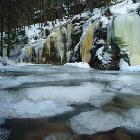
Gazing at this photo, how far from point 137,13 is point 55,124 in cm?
1050

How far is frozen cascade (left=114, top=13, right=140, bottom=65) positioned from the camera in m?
10.4

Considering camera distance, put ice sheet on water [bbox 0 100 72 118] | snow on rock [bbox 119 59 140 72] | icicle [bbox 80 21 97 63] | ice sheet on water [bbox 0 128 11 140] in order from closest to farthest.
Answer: ice sheet on water [bbox 0 128 11 140] < ice sheet on water [bbox 0 100 72 118] < snow on rock [bbox 119 59 140 72] < icicle [bbox 80 21 97 63]

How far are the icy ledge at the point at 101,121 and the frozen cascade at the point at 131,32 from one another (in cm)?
854

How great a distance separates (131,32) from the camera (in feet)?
35.1

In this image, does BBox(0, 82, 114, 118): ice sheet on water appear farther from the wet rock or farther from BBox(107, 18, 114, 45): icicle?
BBox(107, 18, 114, 45): icicle

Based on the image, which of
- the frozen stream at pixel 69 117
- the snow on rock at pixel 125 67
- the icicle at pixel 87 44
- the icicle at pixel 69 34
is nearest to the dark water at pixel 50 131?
the frozen stream at pixel 69 117

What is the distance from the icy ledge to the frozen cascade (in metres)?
8.54

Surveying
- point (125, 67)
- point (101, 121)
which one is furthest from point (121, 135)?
point (125, 67)

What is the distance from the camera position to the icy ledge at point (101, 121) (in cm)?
189

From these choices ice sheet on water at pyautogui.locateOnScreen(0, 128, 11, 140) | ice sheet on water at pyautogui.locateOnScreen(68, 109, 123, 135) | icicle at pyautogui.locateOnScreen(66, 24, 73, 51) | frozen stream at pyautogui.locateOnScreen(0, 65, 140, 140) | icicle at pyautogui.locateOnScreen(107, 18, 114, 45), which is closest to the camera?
ice sheet on water at pyautogui.locateOnScreen(0, 128, 11, 140)

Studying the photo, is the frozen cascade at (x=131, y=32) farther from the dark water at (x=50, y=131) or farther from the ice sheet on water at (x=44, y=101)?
the dark water at (x=50, y=131)

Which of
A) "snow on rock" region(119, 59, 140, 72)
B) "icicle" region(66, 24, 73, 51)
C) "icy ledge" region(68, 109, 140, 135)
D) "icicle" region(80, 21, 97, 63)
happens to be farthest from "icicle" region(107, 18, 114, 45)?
"icy ledge" region(68, 109, 140, 135)

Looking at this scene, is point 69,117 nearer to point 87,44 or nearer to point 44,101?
point 44,101

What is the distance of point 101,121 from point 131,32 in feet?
31.5
